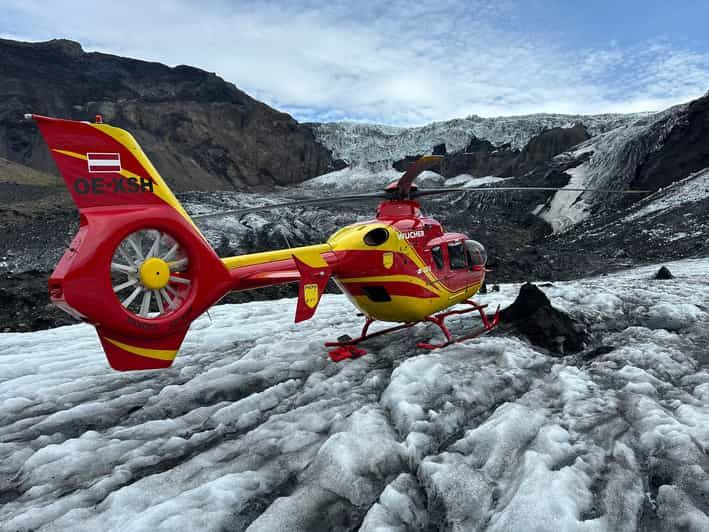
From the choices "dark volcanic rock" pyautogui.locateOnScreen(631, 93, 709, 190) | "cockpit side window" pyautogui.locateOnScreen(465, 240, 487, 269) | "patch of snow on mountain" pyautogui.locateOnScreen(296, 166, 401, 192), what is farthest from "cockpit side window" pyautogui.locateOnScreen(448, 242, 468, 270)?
"patch of snow on mountain" pyautogui.locateOnScreen(296, 166, 401, 192)

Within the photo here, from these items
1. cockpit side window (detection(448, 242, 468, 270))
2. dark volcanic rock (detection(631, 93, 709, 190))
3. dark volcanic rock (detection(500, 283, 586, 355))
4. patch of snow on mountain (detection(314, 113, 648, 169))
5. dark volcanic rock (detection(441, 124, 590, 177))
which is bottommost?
dark volcanic rock (detection(500, 283, 586, 355))

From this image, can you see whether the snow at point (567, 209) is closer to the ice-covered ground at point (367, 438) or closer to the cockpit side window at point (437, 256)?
the ice-covered ground at point (367, 438)

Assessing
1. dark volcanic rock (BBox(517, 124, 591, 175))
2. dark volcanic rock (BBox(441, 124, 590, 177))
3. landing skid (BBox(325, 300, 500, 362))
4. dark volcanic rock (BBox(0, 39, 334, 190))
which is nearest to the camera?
landing skid (BBox(325, 300, 500, 362))

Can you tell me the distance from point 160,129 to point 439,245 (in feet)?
172

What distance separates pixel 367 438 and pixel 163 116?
183 ft

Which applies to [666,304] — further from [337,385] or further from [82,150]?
[82,150]

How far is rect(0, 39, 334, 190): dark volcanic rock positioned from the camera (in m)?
46.2

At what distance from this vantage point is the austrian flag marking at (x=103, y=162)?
335cm

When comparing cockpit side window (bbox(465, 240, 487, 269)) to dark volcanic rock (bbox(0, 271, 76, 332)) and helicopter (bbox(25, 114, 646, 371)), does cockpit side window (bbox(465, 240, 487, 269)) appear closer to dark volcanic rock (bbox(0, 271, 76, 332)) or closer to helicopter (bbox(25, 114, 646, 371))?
helicopter (bbox(25, 114, 646, 371))

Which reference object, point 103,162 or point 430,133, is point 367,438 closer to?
point 103,162

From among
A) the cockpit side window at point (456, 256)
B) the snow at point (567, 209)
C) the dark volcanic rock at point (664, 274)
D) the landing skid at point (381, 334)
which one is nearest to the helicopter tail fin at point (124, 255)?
the landing skid at point (381, 334)

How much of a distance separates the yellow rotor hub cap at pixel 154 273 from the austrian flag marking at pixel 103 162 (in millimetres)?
751

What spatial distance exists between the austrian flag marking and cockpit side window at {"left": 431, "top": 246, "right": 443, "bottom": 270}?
3.77m

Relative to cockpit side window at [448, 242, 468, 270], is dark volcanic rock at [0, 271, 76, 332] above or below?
below
